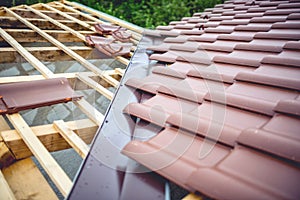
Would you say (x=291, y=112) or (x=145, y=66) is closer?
(x=291, y=112)

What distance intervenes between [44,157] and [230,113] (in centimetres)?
99

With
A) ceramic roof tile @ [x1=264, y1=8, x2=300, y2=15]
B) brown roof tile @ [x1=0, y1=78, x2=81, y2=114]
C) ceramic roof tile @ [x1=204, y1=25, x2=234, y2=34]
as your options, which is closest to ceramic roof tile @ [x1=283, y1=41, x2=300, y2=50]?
ceramic roof tile @ [x1=204, y1=25, x2=234, y2=34]

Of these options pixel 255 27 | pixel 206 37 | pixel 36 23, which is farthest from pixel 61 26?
pixel 255 27

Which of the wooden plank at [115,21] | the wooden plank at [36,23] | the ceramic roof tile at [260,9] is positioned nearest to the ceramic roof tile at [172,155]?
the ceramic roof tile at [260,9]

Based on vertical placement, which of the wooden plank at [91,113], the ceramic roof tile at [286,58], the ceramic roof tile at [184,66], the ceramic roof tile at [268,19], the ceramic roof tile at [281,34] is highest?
the ceramic roof tile at [268,19]

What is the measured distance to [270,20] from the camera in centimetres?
210

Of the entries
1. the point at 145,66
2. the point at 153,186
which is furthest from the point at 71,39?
the point at 153,186

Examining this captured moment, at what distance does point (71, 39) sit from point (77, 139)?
2.30 meters

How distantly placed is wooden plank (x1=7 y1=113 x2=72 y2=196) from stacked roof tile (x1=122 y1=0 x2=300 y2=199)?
0.35m

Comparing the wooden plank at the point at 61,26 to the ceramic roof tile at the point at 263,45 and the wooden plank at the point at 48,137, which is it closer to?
the wooden plank at the point at 48,137

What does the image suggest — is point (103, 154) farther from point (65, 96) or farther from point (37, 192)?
point (65, 96)

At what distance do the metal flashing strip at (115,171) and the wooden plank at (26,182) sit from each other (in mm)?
416

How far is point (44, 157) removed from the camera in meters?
1.27

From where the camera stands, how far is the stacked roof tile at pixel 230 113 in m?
0.79
